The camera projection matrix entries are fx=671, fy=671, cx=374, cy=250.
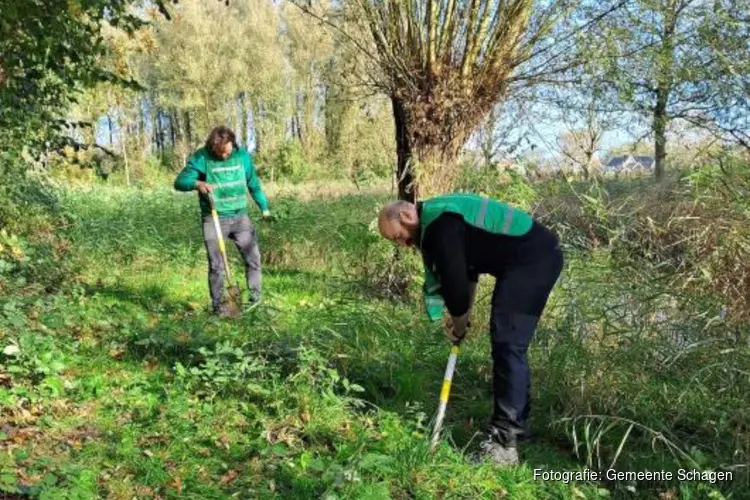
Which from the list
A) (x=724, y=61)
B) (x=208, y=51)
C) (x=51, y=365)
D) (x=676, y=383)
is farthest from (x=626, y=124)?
(x=208, y=51)

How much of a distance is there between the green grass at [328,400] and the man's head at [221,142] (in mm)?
1586

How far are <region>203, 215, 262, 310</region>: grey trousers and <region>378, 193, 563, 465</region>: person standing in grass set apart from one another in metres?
3.02

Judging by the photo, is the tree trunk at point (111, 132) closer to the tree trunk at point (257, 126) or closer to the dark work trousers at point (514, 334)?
the tree trunk at point (257, 126)

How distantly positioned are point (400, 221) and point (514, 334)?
894mm

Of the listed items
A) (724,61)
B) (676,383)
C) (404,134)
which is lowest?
(676,383)

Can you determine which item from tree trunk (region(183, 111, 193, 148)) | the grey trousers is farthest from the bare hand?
tree trunk (region(183, 111, 193, 148))

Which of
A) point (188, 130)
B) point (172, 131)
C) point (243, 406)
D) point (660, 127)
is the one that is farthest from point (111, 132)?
point (243, 406)

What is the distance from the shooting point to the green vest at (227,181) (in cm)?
657

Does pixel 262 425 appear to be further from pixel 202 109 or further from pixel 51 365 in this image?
pixel 202 109

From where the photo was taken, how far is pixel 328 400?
13.5 feet

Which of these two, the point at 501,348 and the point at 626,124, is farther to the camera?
the point at 626,124

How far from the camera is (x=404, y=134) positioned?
7.56 metres

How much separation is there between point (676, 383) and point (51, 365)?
12.6ft

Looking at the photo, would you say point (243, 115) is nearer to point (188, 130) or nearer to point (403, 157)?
point (188, 130)
